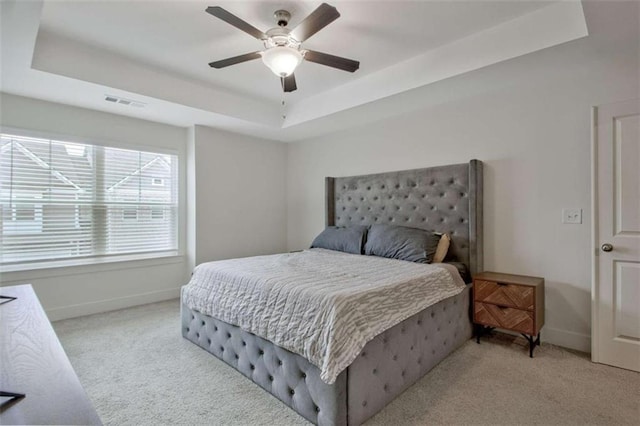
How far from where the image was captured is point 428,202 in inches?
140

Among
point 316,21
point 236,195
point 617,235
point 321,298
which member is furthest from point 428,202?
point 236,195

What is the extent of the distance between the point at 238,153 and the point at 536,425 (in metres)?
4.43

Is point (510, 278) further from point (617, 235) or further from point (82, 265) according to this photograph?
point (82, 265)

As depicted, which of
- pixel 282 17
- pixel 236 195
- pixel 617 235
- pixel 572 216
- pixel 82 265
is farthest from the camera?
pixel 236 195

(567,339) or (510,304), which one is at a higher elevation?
(510,304)

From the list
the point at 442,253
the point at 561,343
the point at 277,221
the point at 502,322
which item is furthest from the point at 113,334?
the point at 561,343

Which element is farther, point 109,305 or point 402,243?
point 109,305

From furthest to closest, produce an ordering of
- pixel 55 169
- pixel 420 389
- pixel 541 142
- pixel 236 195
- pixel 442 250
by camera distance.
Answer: pixel 236 195, pixel 55 169, pixel 442 250, pixel 541 142, pixel 420 389

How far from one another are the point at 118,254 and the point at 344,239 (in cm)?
284

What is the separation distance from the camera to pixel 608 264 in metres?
2.47

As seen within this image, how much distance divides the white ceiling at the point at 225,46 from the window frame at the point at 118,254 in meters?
0.40

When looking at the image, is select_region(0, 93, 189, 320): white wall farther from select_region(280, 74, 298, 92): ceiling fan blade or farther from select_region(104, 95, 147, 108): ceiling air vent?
select_region(280, 74, 298, 92): ceiling fan blade

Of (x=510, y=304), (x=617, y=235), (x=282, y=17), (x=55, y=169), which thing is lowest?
(x=510, y=304)

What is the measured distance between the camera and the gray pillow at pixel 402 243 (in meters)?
3.13
